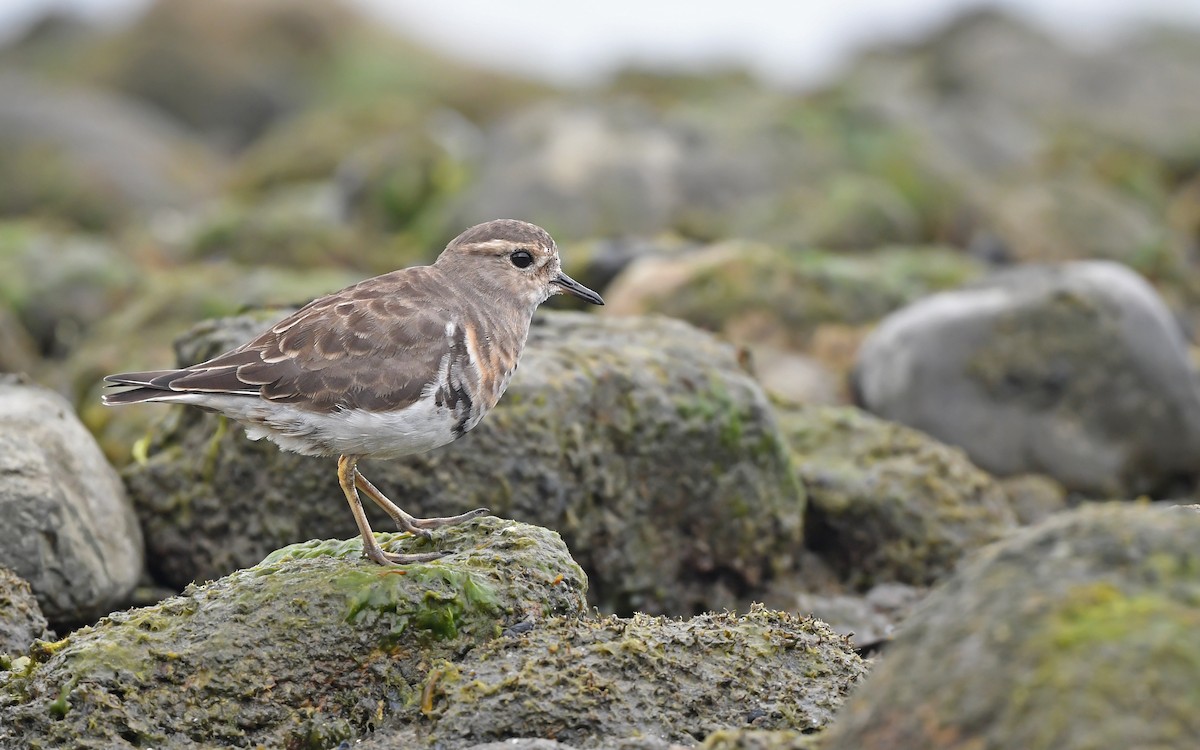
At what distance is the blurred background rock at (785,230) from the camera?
10523 mm

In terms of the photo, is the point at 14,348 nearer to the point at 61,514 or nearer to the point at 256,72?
the point at 61,514

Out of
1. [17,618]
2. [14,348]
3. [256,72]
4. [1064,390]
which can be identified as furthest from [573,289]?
[256,72]

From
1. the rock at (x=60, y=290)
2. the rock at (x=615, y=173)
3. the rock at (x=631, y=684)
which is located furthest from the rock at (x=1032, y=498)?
the rock at (x=60, y=290)

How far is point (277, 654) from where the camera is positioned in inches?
215

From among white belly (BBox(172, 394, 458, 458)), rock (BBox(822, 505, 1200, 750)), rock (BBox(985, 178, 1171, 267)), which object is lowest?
rock (BBox(985, 178, 1171, 267))

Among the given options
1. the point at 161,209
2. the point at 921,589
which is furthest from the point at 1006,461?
the point at 161,209

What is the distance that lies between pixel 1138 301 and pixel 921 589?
157 inches

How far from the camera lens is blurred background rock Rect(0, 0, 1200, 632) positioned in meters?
10.5

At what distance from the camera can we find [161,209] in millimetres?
24625

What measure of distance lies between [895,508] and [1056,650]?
17.4 feet

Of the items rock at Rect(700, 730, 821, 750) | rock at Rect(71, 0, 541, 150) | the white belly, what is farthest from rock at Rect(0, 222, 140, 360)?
rock at Rect(71, 0, 541, 150)

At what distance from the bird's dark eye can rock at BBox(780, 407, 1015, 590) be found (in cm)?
286

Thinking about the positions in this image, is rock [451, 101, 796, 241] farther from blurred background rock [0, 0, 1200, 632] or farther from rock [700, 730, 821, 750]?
rock [700, 730, 821, 750]

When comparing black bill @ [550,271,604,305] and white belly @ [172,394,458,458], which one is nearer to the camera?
white belly @ [172,394,458,458]
